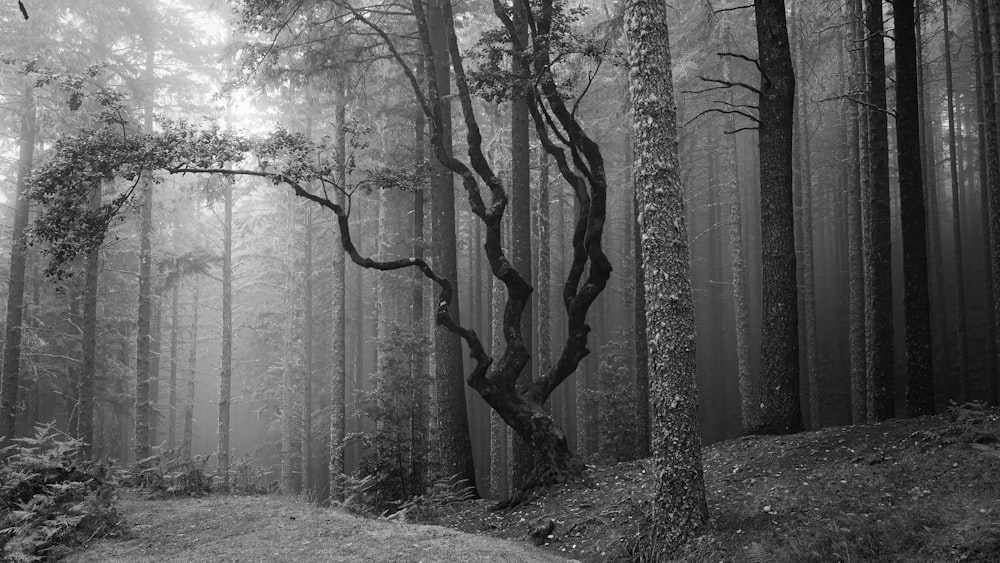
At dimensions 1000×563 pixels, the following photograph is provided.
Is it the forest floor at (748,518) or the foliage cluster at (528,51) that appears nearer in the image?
the forest floor at (748,518)

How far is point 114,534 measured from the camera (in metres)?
7.55

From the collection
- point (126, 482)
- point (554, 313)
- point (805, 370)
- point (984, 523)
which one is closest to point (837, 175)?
point (805, 370)

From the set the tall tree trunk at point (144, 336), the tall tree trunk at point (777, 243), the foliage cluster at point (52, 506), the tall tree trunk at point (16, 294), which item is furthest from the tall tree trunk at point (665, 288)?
the tall tree trunk at point (144, 336)

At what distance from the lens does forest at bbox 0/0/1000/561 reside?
6.98 meters

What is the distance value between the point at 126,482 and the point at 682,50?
59.1ft

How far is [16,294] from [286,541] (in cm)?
1466

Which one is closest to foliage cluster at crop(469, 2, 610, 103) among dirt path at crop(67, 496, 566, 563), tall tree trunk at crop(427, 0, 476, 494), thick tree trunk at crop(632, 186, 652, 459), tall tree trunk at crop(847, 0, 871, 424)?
tall tree trunk at crop(427, 0, 476, 494)

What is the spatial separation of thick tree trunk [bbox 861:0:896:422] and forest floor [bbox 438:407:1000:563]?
1934 mm

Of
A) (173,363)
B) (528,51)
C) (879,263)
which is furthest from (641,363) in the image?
(173,363)

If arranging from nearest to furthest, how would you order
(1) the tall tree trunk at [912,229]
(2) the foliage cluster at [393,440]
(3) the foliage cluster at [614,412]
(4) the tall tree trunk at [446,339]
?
(1) the tall tree trunk at [912,229] → (2) the foliage cluster at [393,440] → (4) the tall tree trunk at [446,339] → (3) the foliage cluster at [614,412]

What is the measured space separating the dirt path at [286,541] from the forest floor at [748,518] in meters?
0.02

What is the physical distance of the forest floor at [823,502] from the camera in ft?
17.7

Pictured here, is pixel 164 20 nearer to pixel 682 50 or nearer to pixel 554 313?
pixel 682 50

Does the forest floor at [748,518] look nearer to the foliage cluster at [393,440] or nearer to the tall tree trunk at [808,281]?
the foliage cluster at [393,440]
